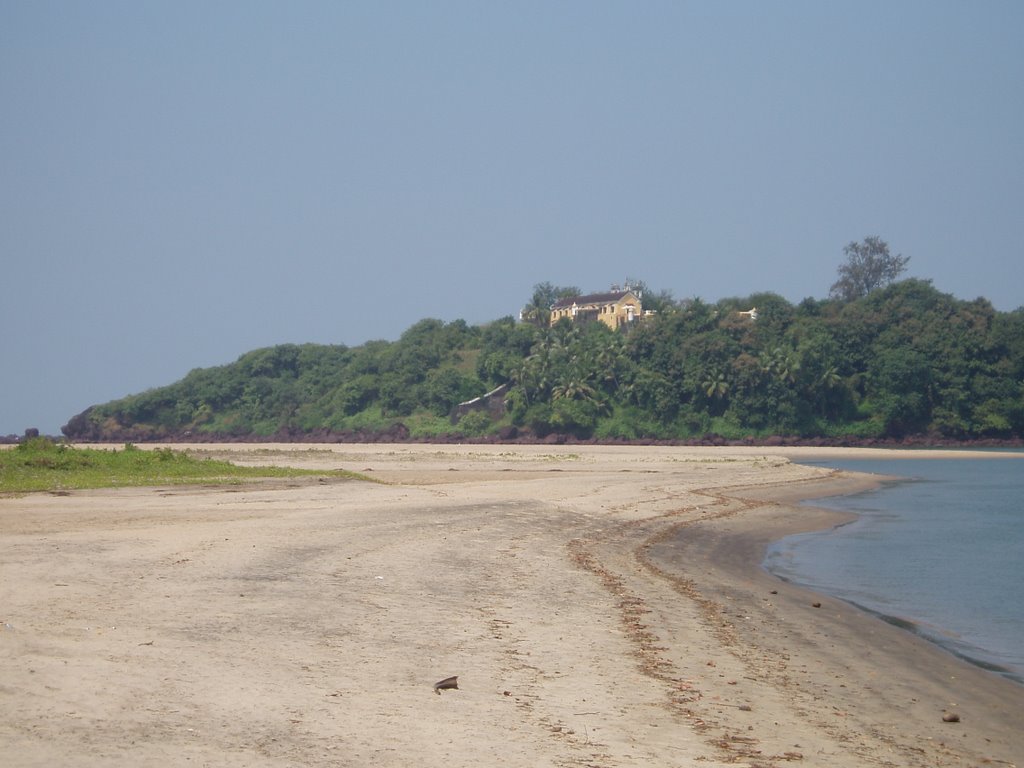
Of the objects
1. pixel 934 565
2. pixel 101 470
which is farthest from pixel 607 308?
pixel 934 565

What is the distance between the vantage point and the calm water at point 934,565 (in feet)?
46.6

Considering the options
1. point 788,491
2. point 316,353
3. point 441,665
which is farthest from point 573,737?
point 316,353

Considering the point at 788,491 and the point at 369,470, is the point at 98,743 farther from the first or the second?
the point at 369,470

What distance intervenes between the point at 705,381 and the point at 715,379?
2.97ft

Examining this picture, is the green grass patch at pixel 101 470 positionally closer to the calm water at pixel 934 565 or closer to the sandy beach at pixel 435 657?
the sandy beach at pixel 435 657

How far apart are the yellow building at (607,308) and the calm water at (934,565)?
88.1m

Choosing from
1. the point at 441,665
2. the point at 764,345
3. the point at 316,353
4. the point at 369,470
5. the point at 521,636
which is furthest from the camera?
the point at 316,353

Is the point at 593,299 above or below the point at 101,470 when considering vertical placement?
above

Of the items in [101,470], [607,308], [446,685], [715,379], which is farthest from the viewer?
[607,308]

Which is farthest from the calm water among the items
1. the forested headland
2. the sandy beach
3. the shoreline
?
the forested headland

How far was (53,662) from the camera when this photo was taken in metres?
8.16

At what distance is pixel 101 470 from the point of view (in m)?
Result: 31.9

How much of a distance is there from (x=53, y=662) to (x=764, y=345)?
8658cm

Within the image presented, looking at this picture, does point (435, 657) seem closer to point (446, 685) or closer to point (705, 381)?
point (446, 685)
